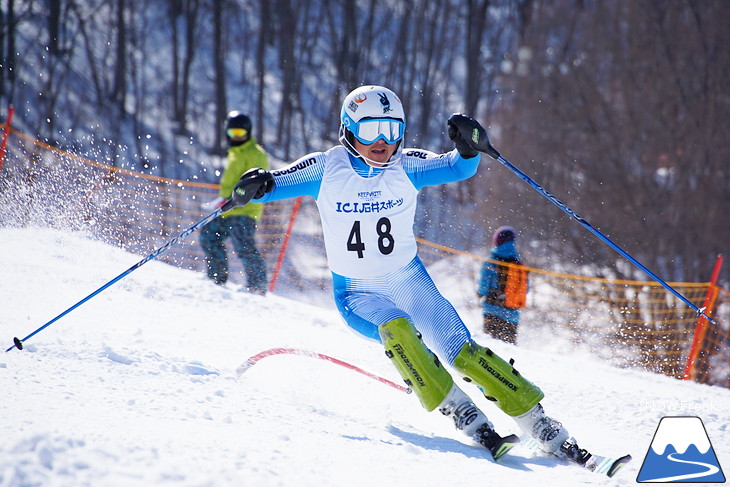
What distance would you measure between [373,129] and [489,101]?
20.2m

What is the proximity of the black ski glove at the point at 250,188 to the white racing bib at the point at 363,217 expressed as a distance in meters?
0.31

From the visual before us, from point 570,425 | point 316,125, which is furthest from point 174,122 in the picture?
point 570,425

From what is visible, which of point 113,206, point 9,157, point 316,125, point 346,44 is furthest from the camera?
point 316,125

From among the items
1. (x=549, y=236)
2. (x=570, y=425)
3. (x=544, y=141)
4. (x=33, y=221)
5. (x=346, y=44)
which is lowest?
(x=570, y=425)

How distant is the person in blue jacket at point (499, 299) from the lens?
698 cm

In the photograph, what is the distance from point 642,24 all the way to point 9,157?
37.9ft

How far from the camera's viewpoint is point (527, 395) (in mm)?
3361

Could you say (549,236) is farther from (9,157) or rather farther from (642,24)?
(9,157)

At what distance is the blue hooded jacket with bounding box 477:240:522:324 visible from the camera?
6.97m

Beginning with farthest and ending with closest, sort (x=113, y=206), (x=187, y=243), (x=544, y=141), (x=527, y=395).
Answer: (x=544, y=141) → (x=187, y=243) → (x=113, y=206) → (x=527, y=395)

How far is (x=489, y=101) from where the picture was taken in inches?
910

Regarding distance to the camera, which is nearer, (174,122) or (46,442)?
(46,442)

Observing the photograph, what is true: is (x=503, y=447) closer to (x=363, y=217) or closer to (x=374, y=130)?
(x=363, y=217)

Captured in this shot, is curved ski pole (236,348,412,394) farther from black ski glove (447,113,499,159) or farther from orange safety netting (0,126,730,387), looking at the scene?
orange safety netting (0,126,730,387)
